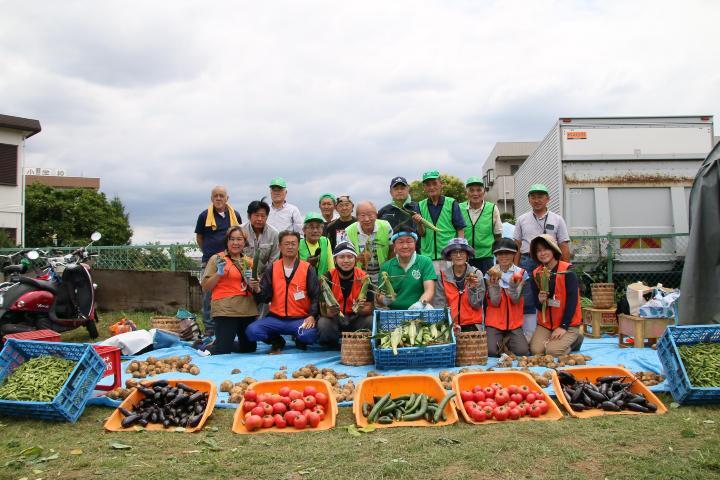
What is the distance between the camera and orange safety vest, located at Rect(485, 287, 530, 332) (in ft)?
22.6

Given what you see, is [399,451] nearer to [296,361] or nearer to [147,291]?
[296,361]

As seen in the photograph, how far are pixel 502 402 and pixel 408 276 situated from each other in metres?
2.71

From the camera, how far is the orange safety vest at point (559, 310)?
22.1 ft

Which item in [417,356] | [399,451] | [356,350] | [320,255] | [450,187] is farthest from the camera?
[450,187]

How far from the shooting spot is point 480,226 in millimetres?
7613

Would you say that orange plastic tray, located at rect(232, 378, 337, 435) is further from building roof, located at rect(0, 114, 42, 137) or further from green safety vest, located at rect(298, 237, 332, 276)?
building roof, located at rect(0, 114, 42, 137)

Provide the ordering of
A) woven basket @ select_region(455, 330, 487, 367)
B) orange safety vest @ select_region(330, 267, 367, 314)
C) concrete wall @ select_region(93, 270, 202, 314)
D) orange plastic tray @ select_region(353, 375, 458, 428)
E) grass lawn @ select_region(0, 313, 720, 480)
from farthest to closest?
concrete wall @ select_region(93, 270, 202, 314)
orange safety vest @ select_region(330, 267, 367, 314)
woven basket @ select_region(455, 330, 487, 367)
orange plastic tray @ select_region(353, 375, 458, 428)
grass lawn @ select_region(0, 313, 720, 480)

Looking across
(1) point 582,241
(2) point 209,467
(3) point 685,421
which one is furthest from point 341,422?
(1) point 582,241

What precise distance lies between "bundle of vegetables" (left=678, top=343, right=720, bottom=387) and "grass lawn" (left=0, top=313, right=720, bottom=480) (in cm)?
22

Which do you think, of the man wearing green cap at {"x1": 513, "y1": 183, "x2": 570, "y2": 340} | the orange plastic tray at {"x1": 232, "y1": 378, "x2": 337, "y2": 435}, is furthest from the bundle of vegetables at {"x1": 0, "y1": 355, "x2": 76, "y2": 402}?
the man wearing green cap at {"x1": 513, "y1": 183, "x2": 570, "y2": 340}

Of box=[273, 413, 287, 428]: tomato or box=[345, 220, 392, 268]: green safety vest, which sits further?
box=[345, 220, 392, 268]: green safety vest

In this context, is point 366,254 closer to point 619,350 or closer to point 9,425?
point 619,350

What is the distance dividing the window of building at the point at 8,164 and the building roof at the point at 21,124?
3.03 ft

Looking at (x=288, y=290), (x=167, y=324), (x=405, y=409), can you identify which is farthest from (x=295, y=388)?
(x=167, y=324)
